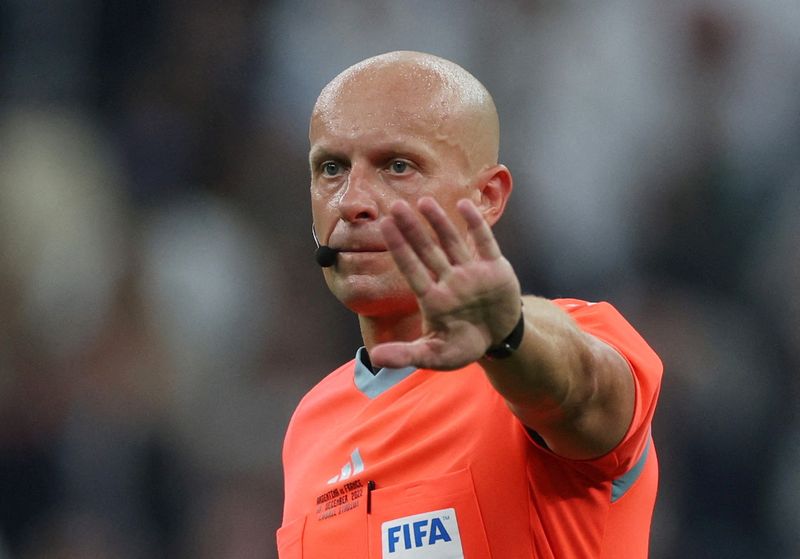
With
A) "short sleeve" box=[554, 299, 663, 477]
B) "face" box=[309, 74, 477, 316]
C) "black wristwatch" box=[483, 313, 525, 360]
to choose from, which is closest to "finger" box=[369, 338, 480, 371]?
"black wristwatch" box=[483, 313, 525, 360]

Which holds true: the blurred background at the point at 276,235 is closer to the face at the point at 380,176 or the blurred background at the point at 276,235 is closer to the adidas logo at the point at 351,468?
the adidas logo at the point at 351,468

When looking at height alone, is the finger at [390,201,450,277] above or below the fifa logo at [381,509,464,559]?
above

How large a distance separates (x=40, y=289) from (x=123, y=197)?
1.66 feet

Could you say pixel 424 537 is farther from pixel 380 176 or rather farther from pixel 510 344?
pixel 380 176

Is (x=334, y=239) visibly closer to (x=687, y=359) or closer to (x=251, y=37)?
(x=687, y=359)

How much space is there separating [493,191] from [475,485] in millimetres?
789

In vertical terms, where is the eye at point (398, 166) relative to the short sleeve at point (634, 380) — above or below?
above

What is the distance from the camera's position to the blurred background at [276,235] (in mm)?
4285

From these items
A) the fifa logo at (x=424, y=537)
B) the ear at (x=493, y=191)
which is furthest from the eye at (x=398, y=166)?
the fifa logo at (x=424, y=537)

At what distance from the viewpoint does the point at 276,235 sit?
466 cm

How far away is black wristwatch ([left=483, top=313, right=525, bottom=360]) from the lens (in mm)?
1688

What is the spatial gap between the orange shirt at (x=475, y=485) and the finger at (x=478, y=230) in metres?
0.54

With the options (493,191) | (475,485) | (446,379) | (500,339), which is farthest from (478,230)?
(493,191)

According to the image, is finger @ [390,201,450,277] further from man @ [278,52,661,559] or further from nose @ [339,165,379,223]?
nose @ [339,165,379,223]
